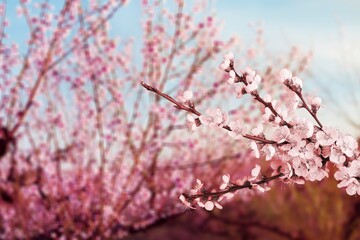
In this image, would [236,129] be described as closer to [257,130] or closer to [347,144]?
[257,130]

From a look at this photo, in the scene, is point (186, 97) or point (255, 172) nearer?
point (186, 97)

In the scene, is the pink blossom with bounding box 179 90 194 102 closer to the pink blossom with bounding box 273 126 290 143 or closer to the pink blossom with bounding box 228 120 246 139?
the pink blossom with bounding box 228 120 246 139

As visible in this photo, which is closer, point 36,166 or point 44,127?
point 36,166

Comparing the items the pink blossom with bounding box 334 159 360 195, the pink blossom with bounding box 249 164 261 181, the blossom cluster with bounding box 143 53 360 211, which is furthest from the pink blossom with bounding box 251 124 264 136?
the pink blossom with bounding box 334 159 360 195

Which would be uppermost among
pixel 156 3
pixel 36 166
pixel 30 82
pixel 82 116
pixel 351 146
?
pixel 156 3

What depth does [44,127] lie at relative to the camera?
324 inches

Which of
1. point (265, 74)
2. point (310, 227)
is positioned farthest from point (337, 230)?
point (265, 74)

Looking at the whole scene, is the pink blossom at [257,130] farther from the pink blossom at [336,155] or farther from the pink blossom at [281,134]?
the pink blossom at [336,155]

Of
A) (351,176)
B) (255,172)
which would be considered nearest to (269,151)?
(255,172)

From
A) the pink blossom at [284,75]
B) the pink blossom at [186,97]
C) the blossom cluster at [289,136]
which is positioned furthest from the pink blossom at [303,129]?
the pink blossom at [186,97]

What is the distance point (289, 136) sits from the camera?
1879 mm

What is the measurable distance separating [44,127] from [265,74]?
3.21 metres

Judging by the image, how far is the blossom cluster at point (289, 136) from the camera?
6.06ft

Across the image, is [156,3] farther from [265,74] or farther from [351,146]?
[351,146]
